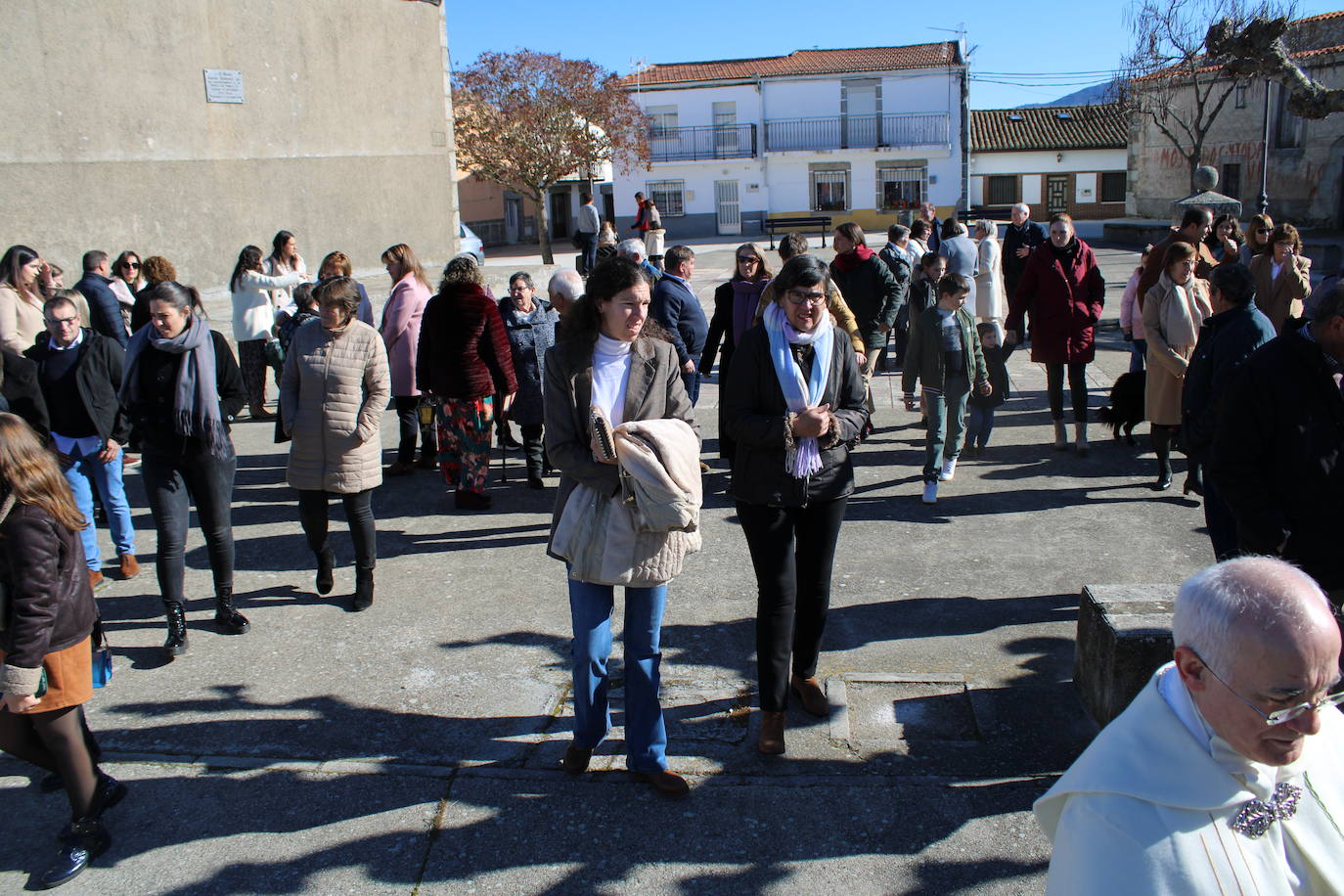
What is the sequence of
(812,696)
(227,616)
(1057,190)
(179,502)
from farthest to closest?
(1057,190)
(227,616)
(179,502)
(812,696)

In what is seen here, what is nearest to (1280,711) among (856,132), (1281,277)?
(1281,277)

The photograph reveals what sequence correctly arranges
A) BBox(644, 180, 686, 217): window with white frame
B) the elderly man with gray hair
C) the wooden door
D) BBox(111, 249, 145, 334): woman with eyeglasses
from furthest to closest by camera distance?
the wooden door
BBox(644, 180, 686, 217): window with white frame
BBox(111, 249, 145, 334): woman with eyeglasses
the elderly man with gray hair

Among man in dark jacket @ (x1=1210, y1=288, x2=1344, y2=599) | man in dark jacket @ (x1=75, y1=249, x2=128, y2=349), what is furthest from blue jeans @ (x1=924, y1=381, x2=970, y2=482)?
man in dark jacket @ (x1=75, y1=249, x2=128, y2=349)

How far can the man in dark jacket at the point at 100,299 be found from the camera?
8.27 m

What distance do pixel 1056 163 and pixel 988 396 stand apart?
5035 cm

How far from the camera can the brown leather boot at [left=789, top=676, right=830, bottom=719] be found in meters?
4.24

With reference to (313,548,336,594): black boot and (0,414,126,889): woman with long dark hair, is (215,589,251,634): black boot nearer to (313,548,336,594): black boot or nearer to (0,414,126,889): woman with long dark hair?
(313,548,336,594): black boot

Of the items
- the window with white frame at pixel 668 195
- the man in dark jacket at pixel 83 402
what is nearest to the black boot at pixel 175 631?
the man in dark jacket at pixel 83 402

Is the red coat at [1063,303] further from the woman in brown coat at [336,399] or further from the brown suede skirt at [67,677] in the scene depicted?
the brown suede skirt at [67,677]

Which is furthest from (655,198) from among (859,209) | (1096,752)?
(1096,752)

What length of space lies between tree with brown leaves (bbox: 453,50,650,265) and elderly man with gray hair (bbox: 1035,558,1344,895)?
32374 mm

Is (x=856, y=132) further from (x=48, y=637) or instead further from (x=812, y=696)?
(x=48, y=637)

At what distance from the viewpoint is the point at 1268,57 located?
1521 cm

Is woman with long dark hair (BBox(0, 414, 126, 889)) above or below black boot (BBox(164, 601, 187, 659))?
above
